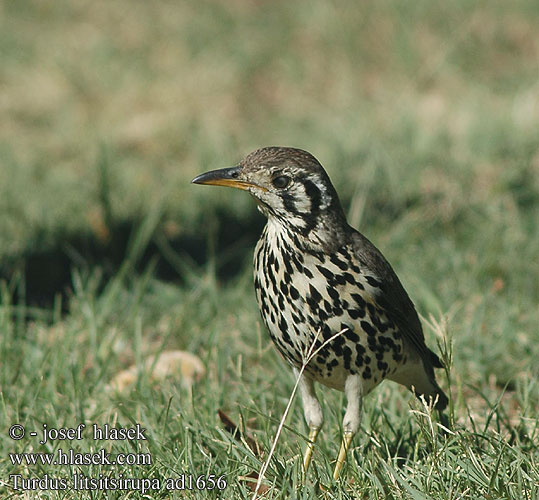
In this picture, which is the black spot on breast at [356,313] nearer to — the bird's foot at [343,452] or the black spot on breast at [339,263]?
the black spot on breast at [339,263]

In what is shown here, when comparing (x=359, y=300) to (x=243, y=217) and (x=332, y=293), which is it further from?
(x=243, y=217)

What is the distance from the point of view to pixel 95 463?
3.47m

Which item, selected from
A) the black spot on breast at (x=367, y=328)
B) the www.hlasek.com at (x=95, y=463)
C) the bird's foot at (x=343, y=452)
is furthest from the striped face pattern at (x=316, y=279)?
the www.hlasek.com at (x=95, y=463)

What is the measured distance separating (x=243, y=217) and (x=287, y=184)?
315cm

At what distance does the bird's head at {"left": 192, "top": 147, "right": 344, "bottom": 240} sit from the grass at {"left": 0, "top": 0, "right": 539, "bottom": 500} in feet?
2.27

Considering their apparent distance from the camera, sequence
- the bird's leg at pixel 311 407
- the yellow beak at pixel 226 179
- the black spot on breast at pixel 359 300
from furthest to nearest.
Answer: the bird's leg at pixel 311 407
the yellow beak at pixel 226 179
the black spot on breast at pixel 359 300

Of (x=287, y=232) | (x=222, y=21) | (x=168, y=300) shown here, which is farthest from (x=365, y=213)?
(x=222, y=21)

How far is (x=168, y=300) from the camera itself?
5512 millimetres

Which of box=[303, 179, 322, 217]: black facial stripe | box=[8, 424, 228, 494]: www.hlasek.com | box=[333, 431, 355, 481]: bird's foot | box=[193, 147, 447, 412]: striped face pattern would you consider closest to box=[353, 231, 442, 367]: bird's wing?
box=[193, 147, 447, 412]: striped face pattern

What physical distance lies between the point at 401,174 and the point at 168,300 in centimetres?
256

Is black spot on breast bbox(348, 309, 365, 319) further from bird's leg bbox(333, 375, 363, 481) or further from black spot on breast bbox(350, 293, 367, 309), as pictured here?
bird's leg bbox(333, 375, 363, 481)

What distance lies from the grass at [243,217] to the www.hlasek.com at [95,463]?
3 cm

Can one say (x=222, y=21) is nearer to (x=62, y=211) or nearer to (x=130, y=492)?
(x=62, y=211)

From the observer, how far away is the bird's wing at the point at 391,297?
358cm
